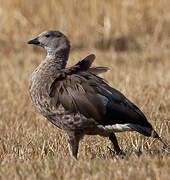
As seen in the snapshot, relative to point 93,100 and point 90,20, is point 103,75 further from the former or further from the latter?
point 93,100

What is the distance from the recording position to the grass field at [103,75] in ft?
10.5

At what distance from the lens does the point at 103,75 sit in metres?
7.66

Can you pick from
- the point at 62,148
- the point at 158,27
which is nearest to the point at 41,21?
the point at 158,27

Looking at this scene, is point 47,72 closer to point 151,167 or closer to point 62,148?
point 62,148

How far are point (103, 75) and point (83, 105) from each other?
4092mm

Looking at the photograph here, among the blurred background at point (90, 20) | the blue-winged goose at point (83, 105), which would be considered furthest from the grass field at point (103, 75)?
the blue-winged goose at point (83, 105)

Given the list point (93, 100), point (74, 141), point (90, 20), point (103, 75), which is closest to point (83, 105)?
point (93, 100)

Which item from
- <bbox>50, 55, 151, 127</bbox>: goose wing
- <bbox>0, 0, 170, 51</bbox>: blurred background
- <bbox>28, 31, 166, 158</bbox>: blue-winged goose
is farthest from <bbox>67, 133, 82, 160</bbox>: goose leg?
<bbox>0, 0, 170, 51</bbox>: blurred background

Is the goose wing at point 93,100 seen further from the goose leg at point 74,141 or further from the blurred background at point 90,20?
the blurred background at point 90,20

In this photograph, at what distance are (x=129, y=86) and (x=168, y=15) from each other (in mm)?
4713

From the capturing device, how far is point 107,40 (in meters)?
11.0

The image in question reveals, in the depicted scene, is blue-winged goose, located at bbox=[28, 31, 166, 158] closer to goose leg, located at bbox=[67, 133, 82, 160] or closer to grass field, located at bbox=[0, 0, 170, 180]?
goose leg, located at bbox=[67, 133, 82, 160]

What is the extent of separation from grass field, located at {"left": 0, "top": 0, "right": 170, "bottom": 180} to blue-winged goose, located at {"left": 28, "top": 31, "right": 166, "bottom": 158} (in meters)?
0.21

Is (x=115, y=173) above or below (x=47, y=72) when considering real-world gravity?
below
